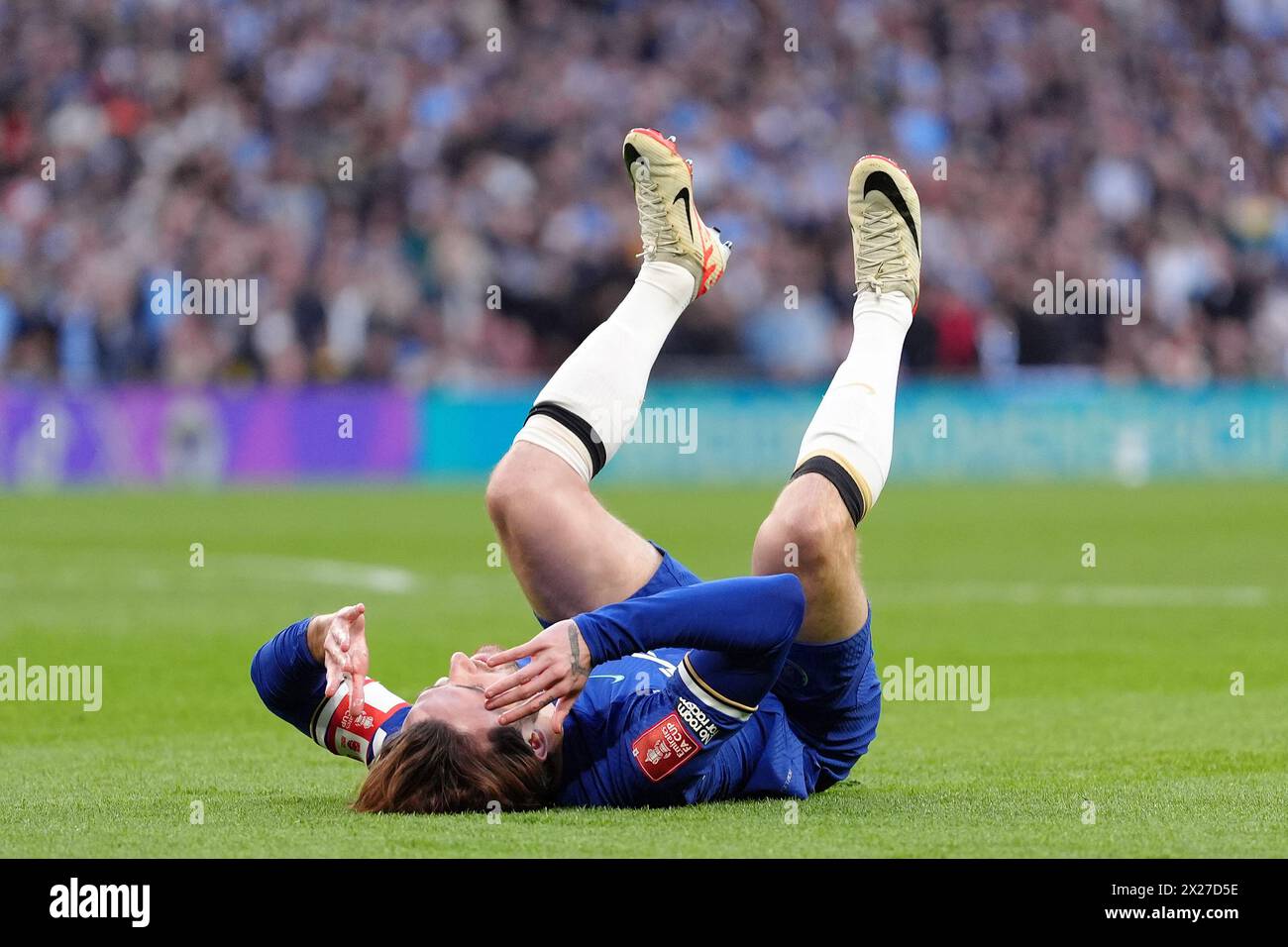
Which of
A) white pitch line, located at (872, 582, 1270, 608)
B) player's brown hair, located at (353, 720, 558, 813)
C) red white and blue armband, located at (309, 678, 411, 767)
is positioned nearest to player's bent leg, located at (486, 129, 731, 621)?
red white and blue armband, located at (309, 678, 411, 767)

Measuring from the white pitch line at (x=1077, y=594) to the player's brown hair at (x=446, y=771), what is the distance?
7.67 meters

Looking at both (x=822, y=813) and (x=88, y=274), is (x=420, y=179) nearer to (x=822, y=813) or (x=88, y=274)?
(x=88, y=274)

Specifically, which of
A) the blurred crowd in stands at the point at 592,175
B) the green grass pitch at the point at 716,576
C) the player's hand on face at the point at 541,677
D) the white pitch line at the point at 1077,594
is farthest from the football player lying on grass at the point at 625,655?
the blurred crowd in stands at the point at 592,175

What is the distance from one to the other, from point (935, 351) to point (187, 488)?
945 cm

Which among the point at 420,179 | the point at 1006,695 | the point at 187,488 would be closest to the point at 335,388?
the point at 187,488

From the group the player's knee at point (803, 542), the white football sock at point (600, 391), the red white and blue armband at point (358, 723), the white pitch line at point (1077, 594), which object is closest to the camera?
the player's knee at point (803, 542)

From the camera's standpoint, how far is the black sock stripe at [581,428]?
21.3 feet

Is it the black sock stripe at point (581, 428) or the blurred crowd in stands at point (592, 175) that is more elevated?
the blurred crowd in stands at point (592, 175)

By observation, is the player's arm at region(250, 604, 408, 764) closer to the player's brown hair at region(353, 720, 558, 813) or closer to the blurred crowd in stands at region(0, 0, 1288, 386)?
the player's brown hair at region(353, 720, 558, 813)

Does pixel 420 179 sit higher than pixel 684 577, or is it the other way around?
pixel 420 179

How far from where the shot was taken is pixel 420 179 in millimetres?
26047

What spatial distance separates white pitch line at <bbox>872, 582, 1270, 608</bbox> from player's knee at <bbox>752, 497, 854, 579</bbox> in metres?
7.34

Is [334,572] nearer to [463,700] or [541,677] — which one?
[463,700]

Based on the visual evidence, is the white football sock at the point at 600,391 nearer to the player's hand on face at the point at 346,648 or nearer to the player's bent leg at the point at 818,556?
the player's bent leg at the point at 818,556
